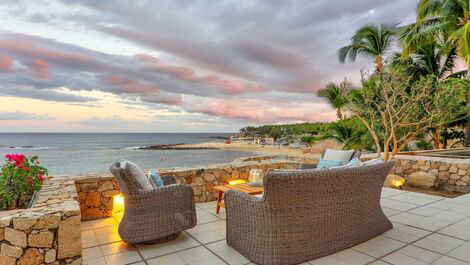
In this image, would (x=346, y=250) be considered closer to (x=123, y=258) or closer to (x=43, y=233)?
(x=123, y=258)

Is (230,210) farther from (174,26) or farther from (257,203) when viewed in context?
(174,26)

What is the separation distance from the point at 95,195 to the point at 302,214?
297 centimetres

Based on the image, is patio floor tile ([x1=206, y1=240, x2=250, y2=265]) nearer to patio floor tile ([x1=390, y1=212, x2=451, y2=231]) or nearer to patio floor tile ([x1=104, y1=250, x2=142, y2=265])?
patio floor tile ([x1=104, y1=250, x2=142, y2=265])

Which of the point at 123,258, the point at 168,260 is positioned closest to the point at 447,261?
the point at 168,260

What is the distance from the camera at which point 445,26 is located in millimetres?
9281

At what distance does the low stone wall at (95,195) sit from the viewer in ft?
12.1

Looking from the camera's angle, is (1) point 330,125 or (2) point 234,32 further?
(1) point 330,125

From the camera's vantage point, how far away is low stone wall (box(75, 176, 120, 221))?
3693 millimetres

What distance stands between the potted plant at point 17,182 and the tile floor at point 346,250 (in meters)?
0.78

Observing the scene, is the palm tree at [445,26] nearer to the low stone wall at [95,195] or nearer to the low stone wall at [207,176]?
the low stone wall at [207,176]

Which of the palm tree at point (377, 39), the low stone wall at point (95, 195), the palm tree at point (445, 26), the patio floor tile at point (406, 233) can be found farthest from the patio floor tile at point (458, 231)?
the palm tree at point (377, 39)

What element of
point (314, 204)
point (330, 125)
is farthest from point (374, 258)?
point (330, 125)

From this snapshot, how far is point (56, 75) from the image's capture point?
11.6m

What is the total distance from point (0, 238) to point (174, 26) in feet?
20.2
